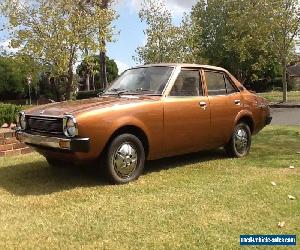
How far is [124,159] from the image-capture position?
617cm

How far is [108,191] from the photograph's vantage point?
19.0 feet

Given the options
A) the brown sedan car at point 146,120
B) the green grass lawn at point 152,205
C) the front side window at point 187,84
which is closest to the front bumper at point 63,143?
the brown sedan car at point 146,120

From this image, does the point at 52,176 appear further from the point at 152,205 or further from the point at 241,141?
the point at 241,141

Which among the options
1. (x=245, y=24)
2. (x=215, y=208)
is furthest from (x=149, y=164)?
(x=245, y=24)

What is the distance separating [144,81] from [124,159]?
141cm

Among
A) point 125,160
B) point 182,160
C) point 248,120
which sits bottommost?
point 182,160

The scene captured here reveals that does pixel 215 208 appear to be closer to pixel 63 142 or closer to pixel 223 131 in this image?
pixel 63 142

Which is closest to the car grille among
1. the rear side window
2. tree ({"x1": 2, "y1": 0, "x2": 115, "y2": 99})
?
the rear side window

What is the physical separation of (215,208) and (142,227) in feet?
3.27

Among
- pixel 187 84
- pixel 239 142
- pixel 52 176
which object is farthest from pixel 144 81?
pixel 239 142

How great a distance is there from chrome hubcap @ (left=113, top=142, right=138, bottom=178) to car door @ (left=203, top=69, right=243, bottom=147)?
5.54ft

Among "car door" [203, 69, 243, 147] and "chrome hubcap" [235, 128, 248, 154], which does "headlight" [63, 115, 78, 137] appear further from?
"chrome hubcap" [235, 128, 248, 154]

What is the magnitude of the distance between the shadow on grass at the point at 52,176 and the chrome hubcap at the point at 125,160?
0.23 m

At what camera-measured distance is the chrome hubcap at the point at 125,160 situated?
20.1 feet
